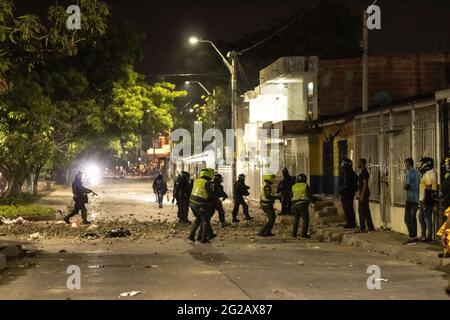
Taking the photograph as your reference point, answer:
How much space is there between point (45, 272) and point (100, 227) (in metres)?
10.1

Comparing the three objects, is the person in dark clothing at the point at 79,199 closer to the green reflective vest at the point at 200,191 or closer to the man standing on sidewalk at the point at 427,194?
the green reflective vest at the point at 200,191

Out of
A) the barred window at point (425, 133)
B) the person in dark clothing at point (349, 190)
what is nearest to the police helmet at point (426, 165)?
the barred window at point (425, 133)

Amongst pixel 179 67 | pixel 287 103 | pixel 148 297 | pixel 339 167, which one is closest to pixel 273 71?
pixel 287 103

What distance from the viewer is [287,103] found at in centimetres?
3534

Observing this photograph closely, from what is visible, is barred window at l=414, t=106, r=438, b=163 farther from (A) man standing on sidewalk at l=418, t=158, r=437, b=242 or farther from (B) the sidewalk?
(B) the sidewalk

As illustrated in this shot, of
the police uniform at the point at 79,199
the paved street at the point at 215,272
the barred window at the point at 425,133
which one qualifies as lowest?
the paved street at the point at 215,272

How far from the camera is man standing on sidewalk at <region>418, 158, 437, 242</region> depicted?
52.2 ft

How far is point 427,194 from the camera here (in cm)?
1594

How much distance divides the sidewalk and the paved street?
1.15 ft

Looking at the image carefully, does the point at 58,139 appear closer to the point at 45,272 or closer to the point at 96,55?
the point at 96,55

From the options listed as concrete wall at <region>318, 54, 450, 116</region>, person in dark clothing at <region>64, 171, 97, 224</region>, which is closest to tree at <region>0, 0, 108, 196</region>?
person in dark clothing at <region>64, 171, 97, 224</region>

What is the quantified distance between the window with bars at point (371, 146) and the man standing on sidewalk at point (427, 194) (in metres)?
4.46

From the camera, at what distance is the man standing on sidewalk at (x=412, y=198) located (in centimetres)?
1681
